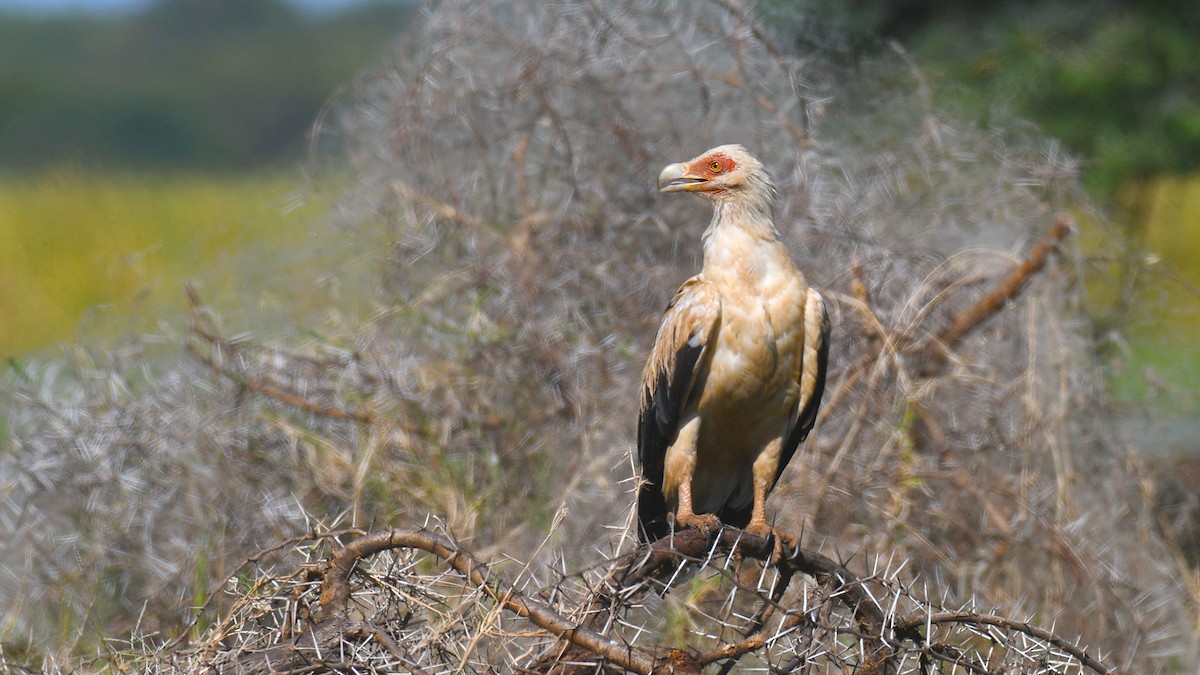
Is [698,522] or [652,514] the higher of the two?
[698,522]

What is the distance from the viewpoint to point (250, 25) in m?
66.6

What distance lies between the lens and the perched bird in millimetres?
3451

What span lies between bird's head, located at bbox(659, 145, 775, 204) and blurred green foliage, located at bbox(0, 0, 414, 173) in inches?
919

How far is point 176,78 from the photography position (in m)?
54.5

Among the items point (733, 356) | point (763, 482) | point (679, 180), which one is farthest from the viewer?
point (679, 180)

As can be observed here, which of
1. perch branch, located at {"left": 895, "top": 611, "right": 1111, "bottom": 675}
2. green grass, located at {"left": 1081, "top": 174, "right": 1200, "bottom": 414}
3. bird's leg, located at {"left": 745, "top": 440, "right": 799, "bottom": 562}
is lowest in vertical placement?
green grass, located at {"left": 1081, "top": 174, "right": 1200, "bottom": 414}

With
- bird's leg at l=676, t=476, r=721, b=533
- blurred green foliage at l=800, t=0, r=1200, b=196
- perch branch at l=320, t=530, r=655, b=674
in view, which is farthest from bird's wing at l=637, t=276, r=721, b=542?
blurred green foliage at l=800, t=0, r=1200, b=196

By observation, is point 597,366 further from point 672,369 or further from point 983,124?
point 983,124

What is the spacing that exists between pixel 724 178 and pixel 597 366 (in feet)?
4.25

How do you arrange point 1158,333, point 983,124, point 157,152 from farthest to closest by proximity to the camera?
point 157,152 < point 983,124 < point 1158,333

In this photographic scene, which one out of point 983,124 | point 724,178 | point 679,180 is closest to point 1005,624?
point 724,178

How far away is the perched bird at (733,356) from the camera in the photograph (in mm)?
3451

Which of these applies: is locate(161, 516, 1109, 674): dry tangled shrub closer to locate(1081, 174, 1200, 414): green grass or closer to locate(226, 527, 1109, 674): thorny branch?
locate(226, 527, 1109, 674): thorny branch

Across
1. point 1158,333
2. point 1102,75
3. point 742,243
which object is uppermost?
point 742,243
